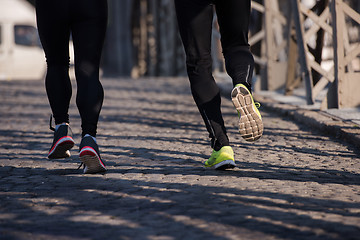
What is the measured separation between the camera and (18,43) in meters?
22.9

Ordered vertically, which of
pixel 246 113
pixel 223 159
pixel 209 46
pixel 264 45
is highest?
pixel 264 45

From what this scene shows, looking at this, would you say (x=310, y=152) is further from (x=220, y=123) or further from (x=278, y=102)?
(x=278, y=102)

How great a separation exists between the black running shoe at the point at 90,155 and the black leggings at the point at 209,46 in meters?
0.68

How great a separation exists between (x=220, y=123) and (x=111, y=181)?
75 centimetres

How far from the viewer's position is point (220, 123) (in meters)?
4.47

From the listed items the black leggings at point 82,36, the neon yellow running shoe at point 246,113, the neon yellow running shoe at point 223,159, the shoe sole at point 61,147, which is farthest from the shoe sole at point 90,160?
the neon yellow running shoe at point 246,113

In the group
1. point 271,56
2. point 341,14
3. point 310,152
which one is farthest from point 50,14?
point 271,56

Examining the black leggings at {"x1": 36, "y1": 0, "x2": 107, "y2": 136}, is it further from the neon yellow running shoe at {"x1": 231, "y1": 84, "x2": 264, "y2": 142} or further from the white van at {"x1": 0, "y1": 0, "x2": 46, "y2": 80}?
the white van at {"x1": 0, "y1": 0, "x2": 46, "y2": 80}

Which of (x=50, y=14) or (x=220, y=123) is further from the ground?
(x=50, y=14)

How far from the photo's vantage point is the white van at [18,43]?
73.9 feet

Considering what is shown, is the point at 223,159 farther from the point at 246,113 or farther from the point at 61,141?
the point at 61,141

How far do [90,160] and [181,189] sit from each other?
0.70 metres

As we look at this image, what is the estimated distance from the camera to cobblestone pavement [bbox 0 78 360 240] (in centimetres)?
308

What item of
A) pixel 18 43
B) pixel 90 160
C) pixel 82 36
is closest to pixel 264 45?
pixel 82 36
